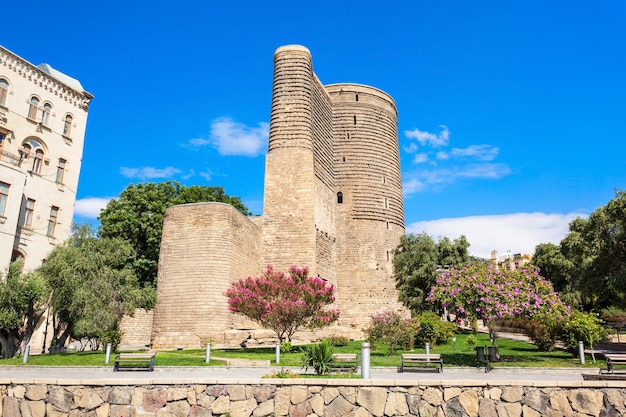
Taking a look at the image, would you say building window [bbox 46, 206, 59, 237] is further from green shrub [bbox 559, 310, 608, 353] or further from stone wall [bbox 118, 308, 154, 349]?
green shrub [bbox 559, 310, 608, 353]

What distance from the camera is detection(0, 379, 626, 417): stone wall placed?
7172 millimetres

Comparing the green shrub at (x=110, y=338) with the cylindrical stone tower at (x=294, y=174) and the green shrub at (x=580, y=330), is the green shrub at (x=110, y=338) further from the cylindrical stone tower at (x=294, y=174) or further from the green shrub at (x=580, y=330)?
the green shrub at (x=580, y=330)

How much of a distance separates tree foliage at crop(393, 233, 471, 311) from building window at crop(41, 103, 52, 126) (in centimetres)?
2158

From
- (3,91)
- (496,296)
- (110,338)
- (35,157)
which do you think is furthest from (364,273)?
(3,91)

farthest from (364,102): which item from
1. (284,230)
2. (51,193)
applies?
(51,193)

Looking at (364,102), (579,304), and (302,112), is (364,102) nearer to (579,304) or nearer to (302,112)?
(302,112)

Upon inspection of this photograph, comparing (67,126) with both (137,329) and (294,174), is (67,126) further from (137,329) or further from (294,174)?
(294,174)

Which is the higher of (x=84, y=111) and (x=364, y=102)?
(x=364, y=102)

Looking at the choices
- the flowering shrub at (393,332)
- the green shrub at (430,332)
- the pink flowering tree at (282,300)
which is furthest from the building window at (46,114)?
the green shrub at (430,332)

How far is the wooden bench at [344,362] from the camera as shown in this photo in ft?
35.2

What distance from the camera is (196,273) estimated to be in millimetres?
24094

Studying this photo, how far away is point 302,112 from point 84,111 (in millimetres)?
12274

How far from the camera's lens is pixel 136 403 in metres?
7.46

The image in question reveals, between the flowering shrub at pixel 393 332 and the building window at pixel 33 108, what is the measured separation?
19184 mm
